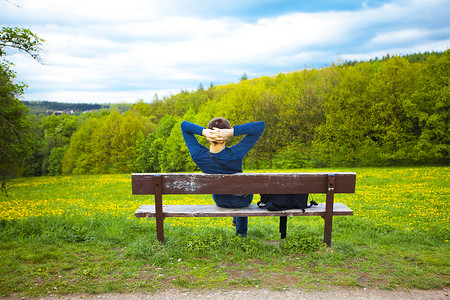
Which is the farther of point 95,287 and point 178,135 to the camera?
point 178,135

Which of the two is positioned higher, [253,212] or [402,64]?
[402,64]

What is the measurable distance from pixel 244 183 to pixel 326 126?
25.9m

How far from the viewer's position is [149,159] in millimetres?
40219

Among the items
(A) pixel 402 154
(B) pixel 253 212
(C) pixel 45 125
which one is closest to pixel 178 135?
(A) pixel 402 154

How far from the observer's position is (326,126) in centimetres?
2889

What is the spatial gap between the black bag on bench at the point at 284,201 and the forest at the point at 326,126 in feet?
46.4

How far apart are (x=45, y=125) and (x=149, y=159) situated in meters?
29.1

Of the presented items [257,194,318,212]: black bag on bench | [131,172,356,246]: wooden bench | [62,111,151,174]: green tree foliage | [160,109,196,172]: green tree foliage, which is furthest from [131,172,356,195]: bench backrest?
[62,111,151,174]: green tree foliage

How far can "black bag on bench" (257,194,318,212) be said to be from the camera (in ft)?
15.9

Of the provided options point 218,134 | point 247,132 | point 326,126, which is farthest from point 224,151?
point 326,126

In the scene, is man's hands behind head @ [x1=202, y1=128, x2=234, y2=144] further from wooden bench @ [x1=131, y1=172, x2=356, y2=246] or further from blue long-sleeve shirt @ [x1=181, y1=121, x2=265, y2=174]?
wooden bench @ [x1=131, y1=172, x2=356, y2=246]

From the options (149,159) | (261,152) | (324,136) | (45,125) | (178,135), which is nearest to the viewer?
(324,136)

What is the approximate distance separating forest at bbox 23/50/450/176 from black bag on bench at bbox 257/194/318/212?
14147 mm

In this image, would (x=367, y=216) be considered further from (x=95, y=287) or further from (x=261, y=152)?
(x=261, y=152)
